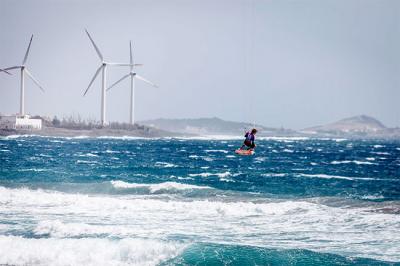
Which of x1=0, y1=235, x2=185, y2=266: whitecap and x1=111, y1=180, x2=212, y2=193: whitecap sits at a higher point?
x1=111, y1=180, x2=212, y2=193: whitecap

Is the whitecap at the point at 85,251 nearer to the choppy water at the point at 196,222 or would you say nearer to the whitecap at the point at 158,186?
the choppy water at the point at 196,222

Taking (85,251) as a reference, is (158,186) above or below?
above

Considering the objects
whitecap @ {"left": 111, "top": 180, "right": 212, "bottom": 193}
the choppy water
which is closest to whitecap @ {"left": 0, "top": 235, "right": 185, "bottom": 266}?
the choppy water

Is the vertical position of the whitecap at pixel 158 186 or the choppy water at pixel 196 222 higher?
the whitecap at pixel 158 186

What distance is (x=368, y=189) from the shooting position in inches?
1897

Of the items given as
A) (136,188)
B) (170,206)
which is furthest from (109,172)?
(170,206)

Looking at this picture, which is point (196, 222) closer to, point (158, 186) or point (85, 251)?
point (85, 251)

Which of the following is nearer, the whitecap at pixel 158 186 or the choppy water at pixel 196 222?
the choppy water at pixel 196 222

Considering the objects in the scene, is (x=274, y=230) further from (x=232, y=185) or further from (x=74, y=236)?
(x=232, y=185)

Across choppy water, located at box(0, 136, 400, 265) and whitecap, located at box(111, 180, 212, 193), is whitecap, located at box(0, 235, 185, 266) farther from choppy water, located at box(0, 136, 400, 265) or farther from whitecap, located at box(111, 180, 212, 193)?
whitecap, located at box(111, 180, 212, 193)

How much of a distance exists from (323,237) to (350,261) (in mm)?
4178

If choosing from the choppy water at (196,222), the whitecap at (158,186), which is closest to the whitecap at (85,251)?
the choppy water at (196,222)

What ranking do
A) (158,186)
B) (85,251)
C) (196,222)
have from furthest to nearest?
(158,186)
(196,222)
(85,251)

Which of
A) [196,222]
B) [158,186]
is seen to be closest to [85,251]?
[196,222]
